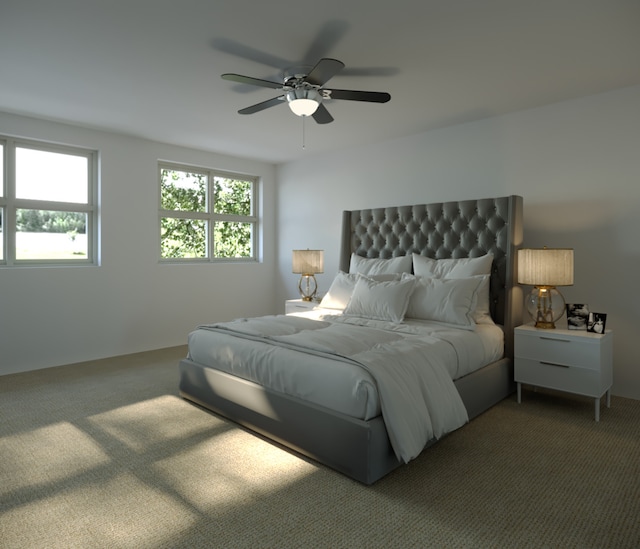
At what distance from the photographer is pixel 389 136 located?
4.97 meters

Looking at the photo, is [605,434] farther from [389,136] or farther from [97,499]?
[389,136]

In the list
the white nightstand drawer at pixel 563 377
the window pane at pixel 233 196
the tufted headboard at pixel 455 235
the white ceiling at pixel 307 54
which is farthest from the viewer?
the window pane at pixel 233 196

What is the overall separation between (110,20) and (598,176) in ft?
12.4

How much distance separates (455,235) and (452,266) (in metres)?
0.40

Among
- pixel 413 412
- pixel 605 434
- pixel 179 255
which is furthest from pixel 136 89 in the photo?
pixel 605 434

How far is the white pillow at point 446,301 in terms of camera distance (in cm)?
354

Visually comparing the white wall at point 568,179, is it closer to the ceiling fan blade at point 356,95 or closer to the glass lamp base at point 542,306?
the glass lamp base at point 542,306

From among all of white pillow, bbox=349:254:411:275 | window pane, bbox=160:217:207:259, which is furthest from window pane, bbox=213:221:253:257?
white pillow, bbox=349:254:411:275

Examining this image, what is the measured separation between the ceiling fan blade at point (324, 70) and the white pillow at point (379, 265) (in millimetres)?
2042

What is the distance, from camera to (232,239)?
20.6 ft

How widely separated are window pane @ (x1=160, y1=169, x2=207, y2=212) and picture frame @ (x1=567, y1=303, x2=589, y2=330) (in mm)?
4497

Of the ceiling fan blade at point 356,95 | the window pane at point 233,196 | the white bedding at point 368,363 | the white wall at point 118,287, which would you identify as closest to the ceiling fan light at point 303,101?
the ceiling fan blade at point 356,95

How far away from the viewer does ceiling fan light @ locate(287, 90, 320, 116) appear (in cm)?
301

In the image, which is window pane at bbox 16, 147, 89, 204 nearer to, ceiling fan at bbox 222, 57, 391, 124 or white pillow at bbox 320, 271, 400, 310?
ceiling fan at bbox 222, 57, 391, 124
